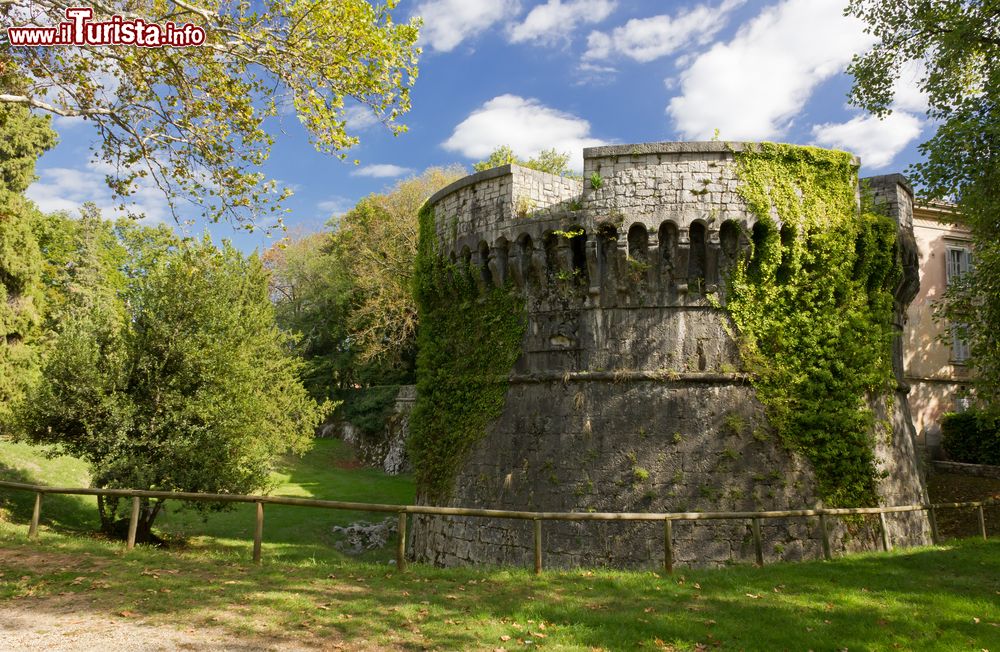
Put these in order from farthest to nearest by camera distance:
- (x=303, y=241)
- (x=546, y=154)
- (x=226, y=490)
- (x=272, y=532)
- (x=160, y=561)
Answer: (x=303, y=241) < (x=546, y=154) < (x=272, y=532) < (x=226, y=490) < (x=160, y=561)

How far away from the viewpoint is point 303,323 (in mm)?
35406

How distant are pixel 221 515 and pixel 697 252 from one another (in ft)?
51.5

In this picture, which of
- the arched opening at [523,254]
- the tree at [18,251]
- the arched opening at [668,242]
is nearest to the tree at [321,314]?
the tree at [18,251]

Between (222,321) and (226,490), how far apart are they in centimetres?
373

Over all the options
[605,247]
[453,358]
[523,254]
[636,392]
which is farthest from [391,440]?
[605,247]

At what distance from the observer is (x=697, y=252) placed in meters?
11.9

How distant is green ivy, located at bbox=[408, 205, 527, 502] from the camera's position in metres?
13.0

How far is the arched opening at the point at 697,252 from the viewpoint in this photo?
1168 centimetres

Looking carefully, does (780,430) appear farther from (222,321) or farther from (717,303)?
(222,321)

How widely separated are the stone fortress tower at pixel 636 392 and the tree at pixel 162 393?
17.8ft

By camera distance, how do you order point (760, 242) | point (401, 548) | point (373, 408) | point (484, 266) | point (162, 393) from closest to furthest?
point (401, 548) → point (760, 242) → point (484, 266) → point (162, 393) → point (373, 408)

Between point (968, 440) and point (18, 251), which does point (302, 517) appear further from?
point (968, 440)

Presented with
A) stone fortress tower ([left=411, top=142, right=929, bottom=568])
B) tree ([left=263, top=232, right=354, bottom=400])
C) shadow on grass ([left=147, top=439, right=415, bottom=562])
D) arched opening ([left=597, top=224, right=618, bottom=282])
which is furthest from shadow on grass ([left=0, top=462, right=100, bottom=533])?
tree ([left=263, top=232, right=354, bottom=400])

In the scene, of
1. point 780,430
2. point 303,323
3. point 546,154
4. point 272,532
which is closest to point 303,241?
point 303,323
